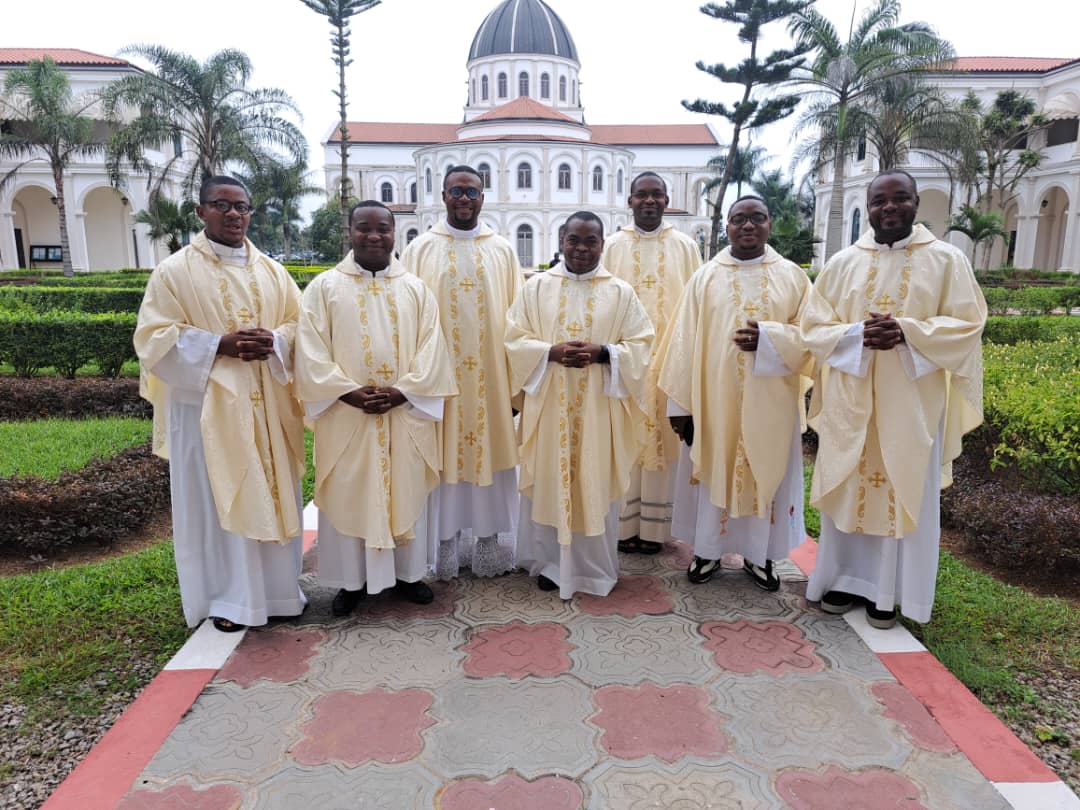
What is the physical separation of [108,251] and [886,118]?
116ft

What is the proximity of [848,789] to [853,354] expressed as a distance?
1927mm

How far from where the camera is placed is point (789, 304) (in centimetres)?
419

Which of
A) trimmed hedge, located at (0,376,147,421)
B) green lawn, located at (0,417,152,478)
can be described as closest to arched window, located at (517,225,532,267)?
trimmed hedge, located at (0,376,147,421)

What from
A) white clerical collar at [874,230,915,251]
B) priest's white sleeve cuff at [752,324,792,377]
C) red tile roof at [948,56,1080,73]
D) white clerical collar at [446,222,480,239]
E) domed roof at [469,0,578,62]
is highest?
domed roof at [469,0,578,62]

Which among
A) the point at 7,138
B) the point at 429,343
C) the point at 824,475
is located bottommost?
the point at 824,475

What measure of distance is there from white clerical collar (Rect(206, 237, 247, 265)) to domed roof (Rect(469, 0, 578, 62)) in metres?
55.7

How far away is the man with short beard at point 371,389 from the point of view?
3.78m

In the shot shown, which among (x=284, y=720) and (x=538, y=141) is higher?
(x=538, y=141)

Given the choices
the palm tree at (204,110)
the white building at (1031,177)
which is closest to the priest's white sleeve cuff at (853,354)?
the palm tree at (204,110)

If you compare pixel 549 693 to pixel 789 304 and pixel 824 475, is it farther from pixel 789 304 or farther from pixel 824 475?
pixel 789 304

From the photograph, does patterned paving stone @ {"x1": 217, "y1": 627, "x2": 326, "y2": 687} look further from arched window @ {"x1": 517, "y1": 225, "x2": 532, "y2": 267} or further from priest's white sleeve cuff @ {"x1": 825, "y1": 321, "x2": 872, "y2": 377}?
arched window @ {"x1": 517, "y1": 225, "x2": 532, "y2": 267}

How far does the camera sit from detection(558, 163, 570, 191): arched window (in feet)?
161

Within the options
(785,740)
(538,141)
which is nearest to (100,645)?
(785,740)

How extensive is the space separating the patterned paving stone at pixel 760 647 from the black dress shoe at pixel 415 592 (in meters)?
1.49
